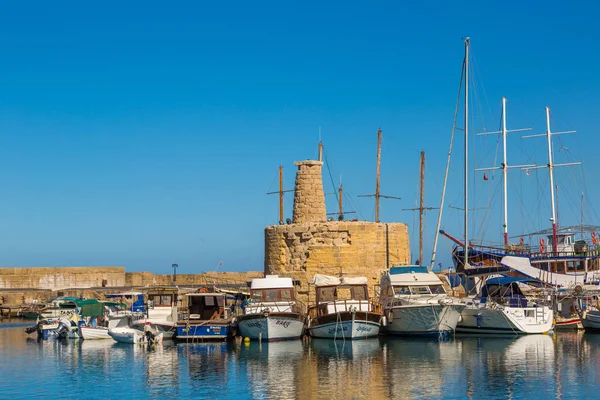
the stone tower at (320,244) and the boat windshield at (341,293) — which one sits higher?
the stone tower at (320,244)

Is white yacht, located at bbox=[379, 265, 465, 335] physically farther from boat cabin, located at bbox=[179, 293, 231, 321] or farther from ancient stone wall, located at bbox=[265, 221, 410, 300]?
boat cabin, located at bbox=[179, 293, 231, 321]

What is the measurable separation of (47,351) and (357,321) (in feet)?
30.4

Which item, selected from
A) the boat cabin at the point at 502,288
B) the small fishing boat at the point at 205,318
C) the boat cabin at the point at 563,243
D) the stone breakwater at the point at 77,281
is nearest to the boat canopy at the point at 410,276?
the boat cabin at the point at 502,288

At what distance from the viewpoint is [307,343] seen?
24.8 metres

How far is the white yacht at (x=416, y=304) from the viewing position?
2509 centimetres

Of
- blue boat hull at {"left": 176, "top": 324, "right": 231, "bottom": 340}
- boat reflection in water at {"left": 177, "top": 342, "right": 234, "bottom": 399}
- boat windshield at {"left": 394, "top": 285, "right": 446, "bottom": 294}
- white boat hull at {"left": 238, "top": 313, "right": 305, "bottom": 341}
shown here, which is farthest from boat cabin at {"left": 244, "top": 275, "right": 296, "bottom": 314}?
boat windshield at {"left": 394, "top": 285, "right": 446, "bottom": 294}

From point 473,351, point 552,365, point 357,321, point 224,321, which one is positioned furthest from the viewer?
point 224,321

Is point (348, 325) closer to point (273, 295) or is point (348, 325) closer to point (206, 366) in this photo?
point (273, 295)

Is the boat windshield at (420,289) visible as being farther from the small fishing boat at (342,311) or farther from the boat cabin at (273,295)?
the boat cabin at (273,295)

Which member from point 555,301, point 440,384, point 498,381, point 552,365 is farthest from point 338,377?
point 555,301

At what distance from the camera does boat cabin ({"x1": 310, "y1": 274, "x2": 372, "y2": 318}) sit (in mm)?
25594

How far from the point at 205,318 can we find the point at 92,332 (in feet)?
12.3

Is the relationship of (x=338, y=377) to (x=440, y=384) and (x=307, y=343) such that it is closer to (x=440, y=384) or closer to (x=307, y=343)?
(x=440, y=384)

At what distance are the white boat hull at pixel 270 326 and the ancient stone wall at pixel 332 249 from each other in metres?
3.22
